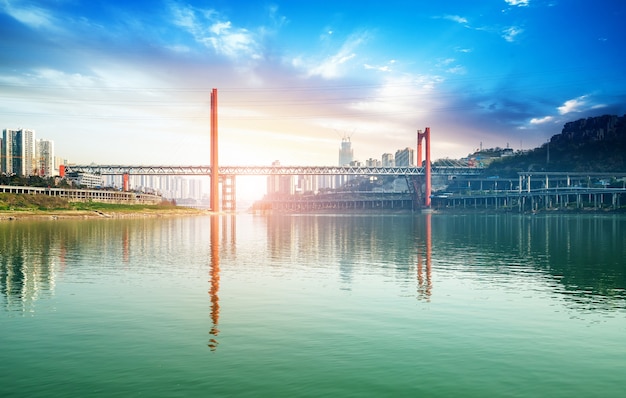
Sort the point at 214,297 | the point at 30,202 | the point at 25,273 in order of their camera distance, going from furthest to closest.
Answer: the point at 30,202 < the point at 25,273 < the point at 214,297

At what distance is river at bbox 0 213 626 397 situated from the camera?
13969 millimetres

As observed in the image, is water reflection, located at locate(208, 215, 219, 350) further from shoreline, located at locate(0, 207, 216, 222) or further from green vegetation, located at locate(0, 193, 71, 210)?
green vegetation, located at locate(0, 193, 71, 210)

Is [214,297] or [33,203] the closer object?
[214,297]

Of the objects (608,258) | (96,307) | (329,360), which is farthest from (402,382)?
(608,258)

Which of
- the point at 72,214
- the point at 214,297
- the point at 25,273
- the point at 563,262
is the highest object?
the point at 72,214

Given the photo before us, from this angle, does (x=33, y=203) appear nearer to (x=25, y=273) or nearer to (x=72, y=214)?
(x=72, y=214)

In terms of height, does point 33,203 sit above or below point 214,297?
above

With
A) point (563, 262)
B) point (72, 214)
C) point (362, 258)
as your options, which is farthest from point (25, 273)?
point (72, 214)

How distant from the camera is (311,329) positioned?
19.6 m

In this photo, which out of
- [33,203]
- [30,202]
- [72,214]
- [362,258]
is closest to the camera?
[362,258]

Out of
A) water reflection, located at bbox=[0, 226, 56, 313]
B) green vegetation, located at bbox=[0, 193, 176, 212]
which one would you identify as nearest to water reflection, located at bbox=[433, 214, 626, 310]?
water reflection, located at bbox=[0, 226, 56, 313]

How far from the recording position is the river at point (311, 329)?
45.8 feet

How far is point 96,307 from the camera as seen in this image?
23.4m

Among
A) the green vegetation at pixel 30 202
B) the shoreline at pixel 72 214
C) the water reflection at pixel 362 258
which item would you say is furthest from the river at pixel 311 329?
the green vegetation at pixel 30 202
